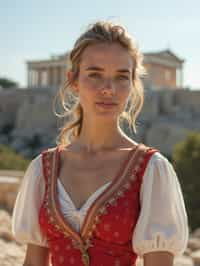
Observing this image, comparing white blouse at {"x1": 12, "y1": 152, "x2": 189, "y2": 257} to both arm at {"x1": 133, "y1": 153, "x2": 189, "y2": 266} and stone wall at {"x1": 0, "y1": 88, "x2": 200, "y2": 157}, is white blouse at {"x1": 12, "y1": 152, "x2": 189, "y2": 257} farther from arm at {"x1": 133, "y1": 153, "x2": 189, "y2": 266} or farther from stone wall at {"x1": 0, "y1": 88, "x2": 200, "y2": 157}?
stone wall at {"x1": 0, "y1": 88, "x2": 200, "y2": 157}

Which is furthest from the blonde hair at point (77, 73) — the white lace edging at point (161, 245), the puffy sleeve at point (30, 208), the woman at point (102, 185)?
the white lace edging at point (161, 245)

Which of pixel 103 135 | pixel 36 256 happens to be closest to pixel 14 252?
pixel 36 256

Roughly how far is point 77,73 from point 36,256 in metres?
0.53

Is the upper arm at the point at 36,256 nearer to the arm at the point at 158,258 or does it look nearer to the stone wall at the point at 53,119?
the arm at the point at 158,258

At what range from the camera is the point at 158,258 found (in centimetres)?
154

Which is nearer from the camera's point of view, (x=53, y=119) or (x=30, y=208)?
(x=30, y=208)

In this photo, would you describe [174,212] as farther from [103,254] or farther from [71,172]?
[71,172]

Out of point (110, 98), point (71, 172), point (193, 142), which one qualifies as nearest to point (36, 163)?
point (71, 172)

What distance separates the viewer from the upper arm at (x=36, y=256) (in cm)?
175

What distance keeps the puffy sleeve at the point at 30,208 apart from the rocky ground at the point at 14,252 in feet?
5.25

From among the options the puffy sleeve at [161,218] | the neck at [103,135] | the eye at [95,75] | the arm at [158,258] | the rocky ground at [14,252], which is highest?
the eye at [95,75]

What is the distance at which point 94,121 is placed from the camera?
174 centimetres

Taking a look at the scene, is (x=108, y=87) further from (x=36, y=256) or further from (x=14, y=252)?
(x=14, y=252)

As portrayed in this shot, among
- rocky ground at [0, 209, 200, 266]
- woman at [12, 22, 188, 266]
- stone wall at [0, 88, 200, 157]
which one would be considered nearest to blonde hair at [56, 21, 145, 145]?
woman at [12, 22, 188, 266]
